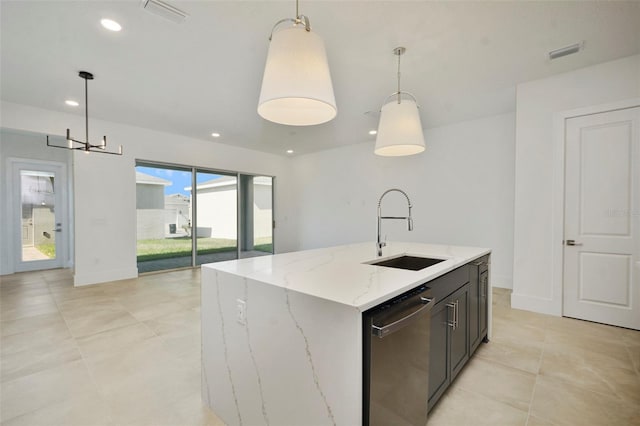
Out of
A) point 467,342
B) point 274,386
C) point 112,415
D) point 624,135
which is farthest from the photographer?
point 624,135

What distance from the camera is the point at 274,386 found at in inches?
54.2

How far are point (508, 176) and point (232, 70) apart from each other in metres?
4.44

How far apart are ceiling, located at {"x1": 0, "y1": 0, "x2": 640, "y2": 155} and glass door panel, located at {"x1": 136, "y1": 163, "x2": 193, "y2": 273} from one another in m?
1.62

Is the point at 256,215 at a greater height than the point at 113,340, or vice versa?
the point at 256,215

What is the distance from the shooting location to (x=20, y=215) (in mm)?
5762

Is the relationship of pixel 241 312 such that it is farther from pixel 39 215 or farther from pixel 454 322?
pixel 39 215

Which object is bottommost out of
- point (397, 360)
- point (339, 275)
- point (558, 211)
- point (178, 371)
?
point (178, 371)

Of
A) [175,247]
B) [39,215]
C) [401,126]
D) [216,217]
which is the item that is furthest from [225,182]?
[401,126]

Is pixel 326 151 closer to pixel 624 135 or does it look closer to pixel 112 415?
pixel 624 135

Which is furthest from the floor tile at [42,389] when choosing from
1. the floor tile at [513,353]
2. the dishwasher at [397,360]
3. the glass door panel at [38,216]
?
the glass door panel at [38,216]

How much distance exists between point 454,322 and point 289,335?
124 cm

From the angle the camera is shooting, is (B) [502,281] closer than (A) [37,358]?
No

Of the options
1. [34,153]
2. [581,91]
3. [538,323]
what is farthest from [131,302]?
[581,91]

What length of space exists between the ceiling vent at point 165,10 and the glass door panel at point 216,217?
4.25 metres
